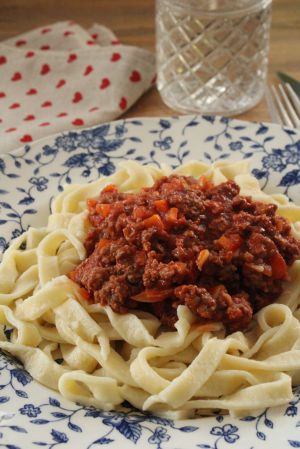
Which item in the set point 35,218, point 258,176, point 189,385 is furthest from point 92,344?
point 258,176

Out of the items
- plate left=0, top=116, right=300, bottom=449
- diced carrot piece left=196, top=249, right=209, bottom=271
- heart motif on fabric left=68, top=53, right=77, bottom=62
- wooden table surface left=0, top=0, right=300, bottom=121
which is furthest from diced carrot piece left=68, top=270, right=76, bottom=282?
wooden table surface left=0, top=0, right=300, bottom=121

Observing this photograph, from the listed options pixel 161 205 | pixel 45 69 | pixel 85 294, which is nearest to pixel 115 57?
pixel 45 69

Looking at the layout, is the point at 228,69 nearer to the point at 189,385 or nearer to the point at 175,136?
the point at 175,136

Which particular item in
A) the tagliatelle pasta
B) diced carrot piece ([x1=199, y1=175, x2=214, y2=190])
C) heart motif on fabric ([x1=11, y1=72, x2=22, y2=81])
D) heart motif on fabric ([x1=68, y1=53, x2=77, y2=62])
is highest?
diced carrot piece ([x1=199, y1=175, x2=214, y2=190])

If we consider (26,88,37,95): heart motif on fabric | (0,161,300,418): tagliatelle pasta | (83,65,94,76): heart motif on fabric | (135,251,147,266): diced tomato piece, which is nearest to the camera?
(0,161,300,418): tagliatelle pasta

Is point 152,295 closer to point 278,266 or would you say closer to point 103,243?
point 103,243

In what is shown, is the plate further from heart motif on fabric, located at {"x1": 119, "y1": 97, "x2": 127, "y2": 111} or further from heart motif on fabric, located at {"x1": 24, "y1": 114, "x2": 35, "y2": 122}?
heart motif on fabric, located at {"x1": 24, "y1": 114, "x2": 35, "y2": 122}
